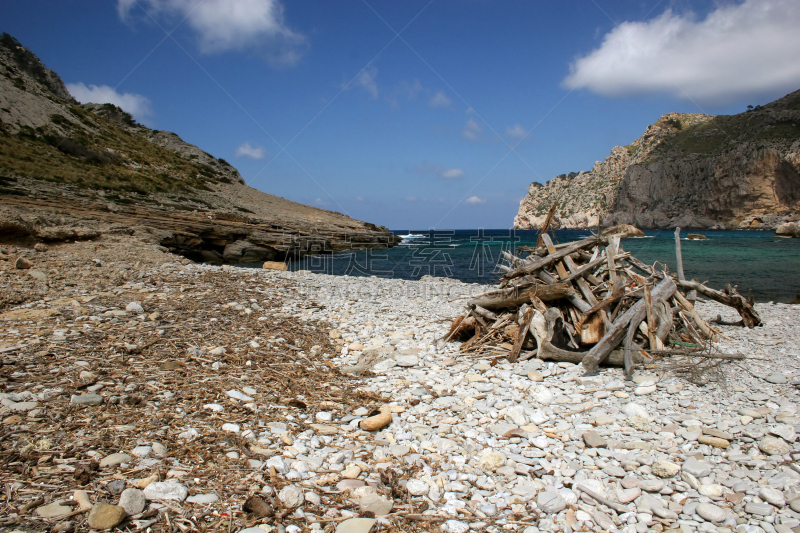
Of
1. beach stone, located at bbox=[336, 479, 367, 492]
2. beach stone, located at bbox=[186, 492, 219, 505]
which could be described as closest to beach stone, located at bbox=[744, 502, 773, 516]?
beach stone, located at bbox=[336, 479, 367, 492]

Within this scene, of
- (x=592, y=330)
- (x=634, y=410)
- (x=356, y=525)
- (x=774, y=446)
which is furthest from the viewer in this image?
(x=592, y=330)

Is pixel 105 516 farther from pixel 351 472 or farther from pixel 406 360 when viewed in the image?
pixel 406 360

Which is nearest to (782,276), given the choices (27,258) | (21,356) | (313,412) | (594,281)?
(594,281)

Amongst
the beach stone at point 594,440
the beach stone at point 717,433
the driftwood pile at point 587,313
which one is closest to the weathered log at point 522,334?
the driftwood pile at point 587,313

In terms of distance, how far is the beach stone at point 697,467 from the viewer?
3188mm

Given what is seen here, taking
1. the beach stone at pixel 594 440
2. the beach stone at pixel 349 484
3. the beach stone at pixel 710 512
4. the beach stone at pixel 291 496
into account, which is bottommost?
the beach stone at pixel 710 512

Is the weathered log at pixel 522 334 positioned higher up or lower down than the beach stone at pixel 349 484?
higher up

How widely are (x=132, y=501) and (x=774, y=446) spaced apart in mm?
5145

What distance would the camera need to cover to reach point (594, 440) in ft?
12.3

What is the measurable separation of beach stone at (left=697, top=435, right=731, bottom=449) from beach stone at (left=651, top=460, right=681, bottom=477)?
21.9 inches

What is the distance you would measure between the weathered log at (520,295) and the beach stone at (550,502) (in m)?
4.20

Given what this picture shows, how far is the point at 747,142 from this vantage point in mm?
78938

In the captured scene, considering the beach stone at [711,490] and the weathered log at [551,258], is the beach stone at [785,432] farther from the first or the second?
the weathered log at [551,258]

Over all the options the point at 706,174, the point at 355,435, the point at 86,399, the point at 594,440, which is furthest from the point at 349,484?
the point at 706,174
